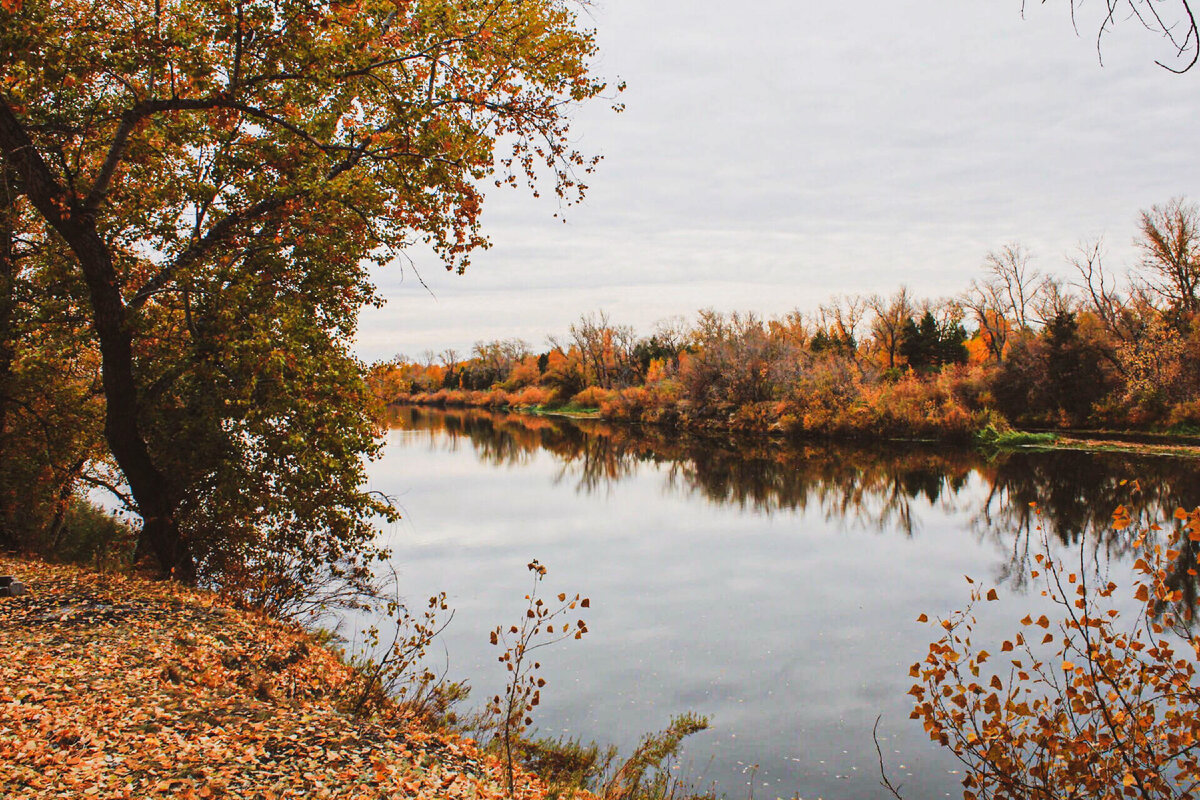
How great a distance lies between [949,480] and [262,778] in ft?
81.4

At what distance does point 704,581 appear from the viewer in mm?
14109

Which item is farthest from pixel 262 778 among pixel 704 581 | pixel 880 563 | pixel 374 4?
pixel 880 563

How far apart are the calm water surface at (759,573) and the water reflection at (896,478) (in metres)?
0.14

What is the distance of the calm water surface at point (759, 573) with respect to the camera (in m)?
8.30

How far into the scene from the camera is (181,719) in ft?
17.8

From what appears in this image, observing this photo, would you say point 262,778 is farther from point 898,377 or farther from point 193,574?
point 898,377

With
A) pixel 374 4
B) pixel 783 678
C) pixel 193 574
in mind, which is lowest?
pixel 783 678

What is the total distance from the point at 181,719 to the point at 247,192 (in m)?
6.85

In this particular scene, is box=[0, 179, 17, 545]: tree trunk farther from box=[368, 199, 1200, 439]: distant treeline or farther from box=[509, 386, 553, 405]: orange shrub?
box=[509, 386, 553, 405]: orange shrub

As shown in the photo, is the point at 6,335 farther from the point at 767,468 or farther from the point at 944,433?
the point at 944,433

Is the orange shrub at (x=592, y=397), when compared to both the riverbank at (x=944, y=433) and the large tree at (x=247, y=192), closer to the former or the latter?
the riverbank at (x=944, y=433)

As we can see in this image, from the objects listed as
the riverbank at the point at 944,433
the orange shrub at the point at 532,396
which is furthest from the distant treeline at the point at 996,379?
the orange shrub at the point at 532,396

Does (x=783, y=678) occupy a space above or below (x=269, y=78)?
below

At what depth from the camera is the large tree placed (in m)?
6.98
